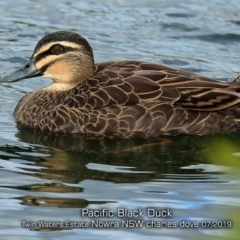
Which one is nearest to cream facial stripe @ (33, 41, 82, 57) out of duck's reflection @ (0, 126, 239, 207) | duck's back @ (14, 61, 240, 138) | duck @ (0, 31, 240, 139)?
duck @ (0, 31, 240, 139)

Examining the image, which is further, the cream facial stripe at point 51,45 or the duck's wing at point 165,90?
the cream facial stripe at point 51,45

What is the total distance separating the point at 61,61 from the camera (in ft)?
44.2

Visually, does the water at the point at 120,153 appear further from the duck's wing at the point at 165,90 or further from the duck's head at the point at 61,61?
the duck's head at the point at 61,61

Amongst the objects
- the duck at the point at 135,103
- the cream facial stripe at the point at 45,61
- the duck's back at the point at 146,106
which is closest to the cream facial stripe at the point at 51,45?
the duck at the point at 135,103

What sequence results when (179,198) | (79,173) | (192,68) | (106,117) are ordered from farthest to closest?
(192,68)
(106,117)
(79,173)
(179,198)

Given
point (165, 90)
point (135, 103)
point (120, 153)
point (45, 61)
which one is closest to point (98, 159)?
point (120, 153)

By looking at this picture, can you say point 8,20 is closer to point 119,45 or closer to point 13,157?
point 119,45

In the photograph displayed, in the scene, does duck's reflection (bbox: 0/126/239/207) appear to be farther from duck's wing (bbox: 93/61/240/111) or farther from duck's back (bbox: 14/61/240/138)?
duck's wing (bbox: 93/61/240/111)

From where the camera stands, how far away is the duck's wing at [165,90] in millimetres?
12805

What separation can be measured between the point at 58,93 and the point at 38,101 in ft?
1.06

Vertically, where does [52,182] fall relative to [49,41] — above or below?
below

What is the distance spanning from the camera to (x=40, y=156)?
12164mm

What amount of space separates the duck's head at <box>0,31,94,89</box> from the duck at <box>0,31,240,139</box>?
0.05 feet

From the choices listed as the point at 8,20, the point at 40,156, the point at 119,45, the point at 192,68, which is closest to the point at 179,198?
the point at 40,156
